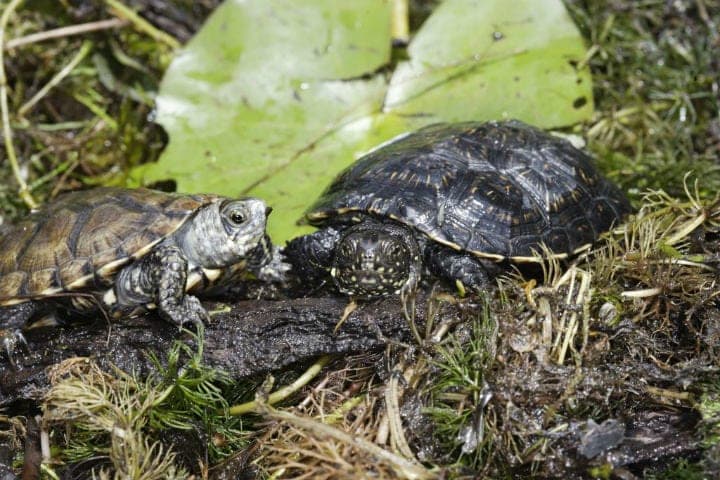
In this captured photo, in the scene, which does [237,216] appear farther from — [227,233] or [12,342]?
[12,342]

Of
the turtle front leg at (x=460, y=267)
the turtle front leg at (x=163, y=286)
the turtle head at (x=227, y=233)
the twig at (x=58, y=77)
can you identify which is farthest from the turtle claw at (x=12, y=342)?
the twig at (x=58, y=77)

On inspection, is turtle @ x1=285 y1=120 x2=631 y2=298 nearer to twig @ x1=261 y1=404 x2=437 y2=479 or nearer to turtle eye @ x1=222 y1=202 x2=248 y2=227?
turtle eye @ x1=222 y1=202 x2=248 y2=227

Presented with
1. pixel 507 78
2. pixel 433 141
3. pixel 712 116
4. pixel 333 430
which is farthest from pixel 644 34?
pixel 333 430

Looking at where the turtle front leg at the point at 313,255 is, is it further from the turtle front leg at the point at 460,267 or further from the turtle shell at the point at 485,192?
the turtle front leg at the point at 460,267

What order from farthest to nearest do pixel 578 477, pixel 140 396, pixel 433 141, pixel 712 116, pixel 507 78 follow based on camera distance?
1. pixel 712 116
2. pixel 507 78
3. pixel 433 141
4. pixel 140 396
5. pixel 578 477

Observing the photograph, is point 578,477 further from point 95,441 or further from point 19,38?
point 19,38

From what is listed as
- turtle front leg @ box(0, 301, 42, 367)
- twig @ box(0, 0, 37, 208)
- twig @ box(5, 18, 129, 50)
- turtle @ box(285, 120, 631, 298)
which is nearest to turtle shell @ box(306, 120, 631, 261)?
turtle @ box(285, 120, 631, 298)
